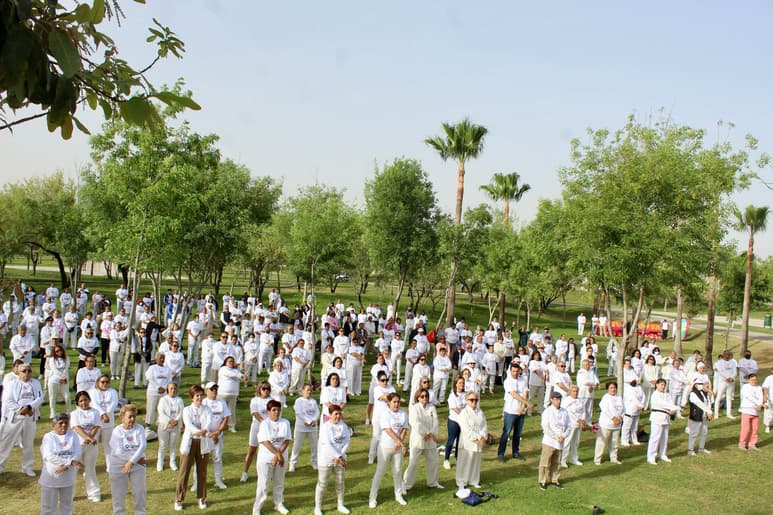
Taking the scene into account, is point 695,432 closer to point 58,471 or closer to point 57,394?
point 58,471

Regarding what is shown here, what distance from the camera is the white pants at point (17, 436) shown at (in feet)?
32.4

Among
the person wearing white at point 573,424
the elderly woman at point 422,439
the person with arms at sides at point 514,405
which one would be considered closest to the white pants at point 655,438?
the person wearing white at point 573,424

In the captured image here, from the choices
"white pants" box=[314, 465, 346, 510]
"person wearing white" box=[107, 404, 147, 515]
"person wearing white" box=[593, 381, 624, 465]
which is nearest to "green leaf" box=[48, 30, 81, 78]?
"person wearing white" box=[107, 404, 147, 515]

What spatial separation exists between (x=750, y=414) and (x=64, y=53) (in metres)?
15.6

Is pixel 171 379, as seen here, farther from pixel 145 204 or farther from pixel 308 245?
pixel 308 245

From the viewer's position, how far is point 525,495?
10133 millimetres

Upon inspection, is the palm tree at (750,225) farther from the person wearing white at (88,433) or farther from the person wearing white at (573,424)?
the person wearing white at (88,433)

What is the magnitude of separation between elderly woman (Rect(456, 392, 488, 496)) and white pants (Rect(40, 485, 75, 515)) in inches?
235

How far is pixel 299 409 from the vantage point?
420 inches

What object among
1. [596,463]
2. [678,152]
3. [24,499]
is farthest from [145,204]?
[678,152]

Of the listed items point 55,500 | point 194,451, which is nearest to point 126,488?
point 55,500

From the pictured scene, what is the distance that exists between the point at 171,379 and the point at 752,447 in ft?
43.5

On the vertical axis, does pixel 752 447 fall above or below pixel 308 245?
below

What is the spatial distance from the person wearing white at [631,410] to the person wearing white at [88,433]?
10.5 meters
